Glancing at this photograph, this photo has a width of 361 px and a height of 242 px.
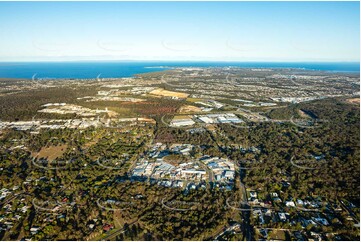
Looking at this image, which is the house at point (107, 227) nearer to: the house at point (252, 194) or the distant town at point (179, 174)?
the distant town at point (179, 174)

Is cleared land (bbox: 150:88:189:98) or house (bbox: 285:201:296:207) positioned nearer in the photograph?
house (bbox: 285:201:296:207)

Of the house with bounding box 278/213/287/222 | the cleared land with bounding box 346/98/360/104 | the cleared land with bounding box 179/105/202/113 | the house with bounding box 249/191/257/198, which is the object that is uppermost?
the cleared land with bounding box 346/98/360/104

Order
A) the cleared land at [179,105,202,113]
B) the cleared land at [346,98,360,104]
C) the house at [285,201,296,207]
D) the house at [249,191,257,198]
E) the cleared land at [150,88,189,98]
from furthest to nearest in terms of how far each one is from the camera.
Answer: the cleared land at [150,88,189,98], the cleared land at [346,98,360,104], the cleared land at [179,105,202,113], the house at [249,191,257,198], the house at [285,201,296,207]

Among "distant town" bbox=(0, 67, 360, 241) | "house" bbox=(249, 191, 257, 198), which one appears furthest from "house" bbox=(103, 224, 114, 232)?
"house" bbox=(249, 191, 257, 198)

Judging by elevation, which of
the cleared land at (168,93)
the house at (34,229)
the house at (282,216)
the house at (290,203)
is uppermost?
the house at (290,203)

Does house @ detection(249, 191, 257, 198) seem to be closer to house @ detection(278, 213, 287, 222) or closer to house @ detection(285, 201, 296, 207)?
house @ detection(285, 201, 296, 207)

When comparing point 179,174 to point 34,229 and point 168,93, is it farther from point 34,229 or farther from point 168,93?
point 168,93

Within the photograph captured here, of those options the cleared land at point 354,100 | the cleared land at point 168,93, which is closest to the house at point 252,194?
the cleared land at point 354,100

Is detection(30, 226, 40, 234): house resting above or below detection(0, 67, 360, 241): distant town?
below

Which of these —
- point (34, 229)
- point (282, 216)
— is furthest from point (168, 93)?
point (34, 229)

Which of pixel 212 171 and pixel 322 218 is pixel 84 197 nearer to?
pixel 212 171

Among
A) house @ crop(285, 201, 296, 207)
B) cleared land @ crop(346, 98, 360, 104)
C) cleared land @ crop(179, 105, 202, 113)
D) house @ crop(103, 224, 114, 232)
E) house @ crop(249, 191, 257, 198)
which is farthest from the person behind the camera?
cleared land @ crop(346, 98, 360, 104)
